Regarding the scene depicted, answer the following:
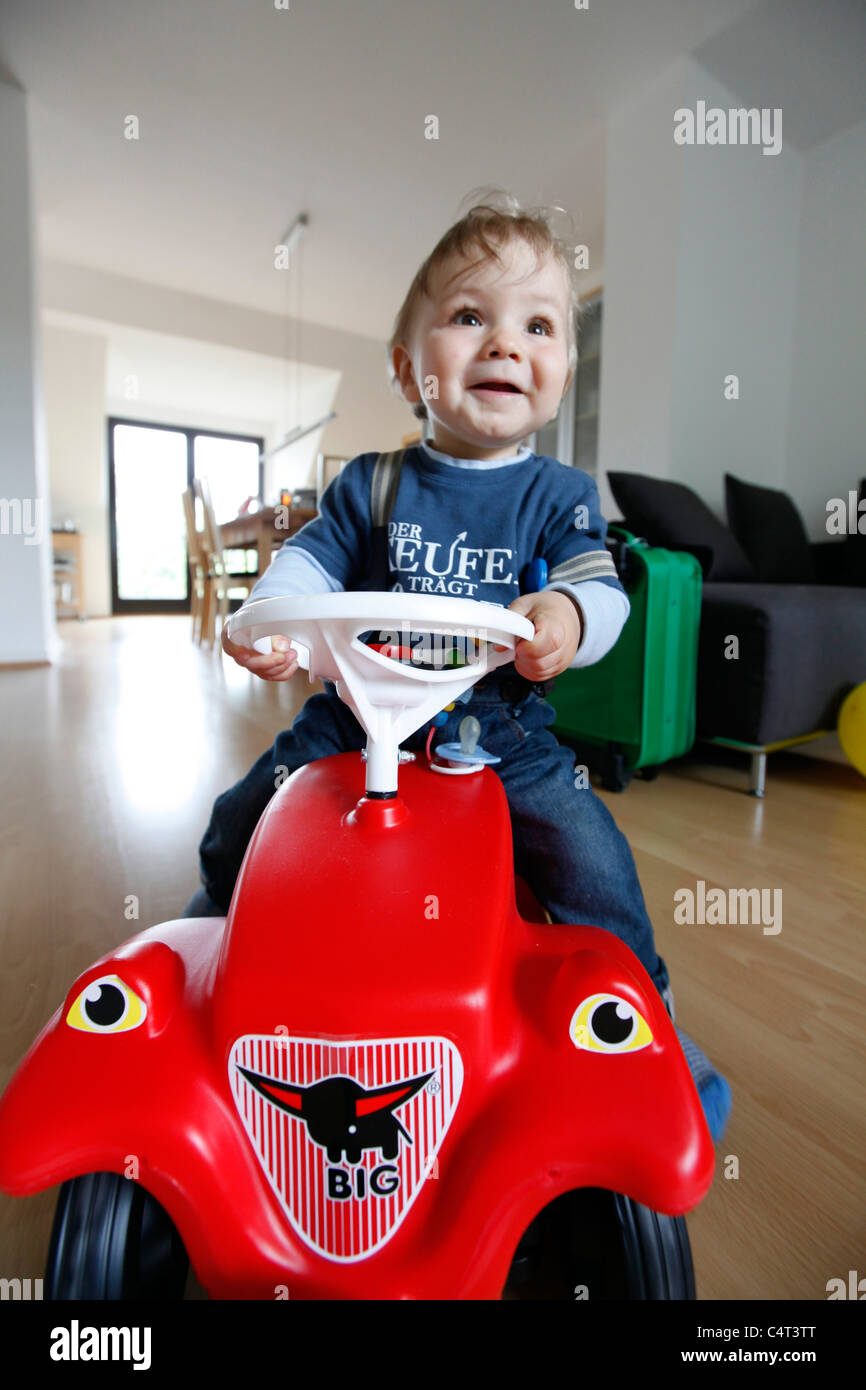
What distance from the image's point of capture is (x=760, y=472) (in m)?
2.93

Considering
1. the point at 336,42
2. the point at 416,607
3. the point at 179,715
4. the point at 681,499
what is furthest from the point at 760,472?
the point at 416,607

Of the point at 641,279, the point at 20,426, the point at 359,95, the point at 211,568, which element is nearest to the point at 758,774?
the point at 641,279

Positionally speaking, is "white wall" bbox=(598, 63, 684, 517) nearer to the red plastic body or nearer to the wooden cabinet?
the red plastic body

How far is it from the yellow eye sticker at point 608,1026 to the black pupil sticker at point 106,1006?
246 millimetres

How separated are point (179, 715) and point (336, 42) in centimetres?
254

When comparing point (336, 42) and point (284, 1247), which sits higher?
point (336, 42)

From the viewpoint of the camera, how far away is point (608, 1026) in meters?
0.38

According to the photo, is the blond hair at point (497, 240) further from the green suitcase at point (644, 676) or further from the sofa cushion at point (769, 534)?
the sofa cushion at point (769, 534)

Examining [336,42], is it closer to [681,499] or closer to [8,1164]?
[681,499]

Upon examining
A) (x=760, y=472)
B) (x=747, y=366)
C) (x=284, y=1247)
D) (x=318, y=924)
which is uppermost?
(x=747, y=366)

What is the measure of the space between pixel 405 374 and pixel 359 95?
2947mm

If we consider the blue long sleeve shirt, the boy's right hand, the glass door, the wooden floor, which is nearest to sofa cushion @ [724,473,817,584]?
the wooden floor

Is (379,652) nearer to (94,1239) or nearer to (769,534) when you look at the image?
(94,1239)

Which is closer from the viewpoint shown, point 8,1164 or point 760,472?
point 8,1164
